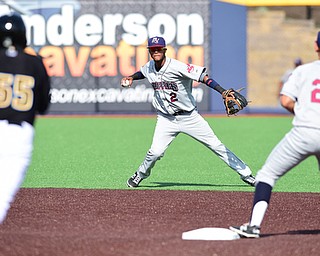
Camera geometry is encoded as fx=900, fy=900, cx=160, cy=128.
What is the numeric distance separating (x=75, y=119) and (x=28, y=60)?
59.2 feet

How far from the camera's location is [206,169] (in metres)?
13.2

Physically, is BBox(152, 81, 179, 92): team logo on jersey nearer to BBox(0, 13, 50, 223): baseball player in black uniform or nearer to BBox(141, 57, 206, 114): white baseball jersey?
BBox(141, 57, 206, 114): white baseball jersey

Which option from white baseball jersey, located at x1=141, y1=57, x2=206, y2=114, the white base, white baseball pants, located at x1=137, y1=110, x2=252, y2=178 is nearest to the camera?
the white base

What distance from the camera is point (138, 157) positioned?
1476 cm

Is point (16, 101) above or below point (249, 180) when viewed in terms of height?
above

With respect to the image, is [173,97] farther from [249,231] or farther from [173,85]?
[249,231]

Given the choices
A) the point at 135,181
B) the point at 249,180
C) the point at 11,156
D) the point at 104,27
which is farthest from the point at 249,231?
the point at 104,27

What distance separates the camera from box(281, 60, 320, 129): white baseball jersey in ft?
22.1

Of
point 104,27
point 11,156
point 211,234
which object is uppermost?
point 11,156

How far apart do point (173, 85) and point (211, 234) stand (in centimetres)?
358

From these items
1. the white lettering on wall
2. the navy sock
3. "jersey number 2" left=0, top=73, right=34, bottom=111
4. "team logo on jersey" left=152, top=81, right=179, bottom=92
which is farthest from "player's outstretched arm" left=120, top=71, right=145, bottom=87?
the white lettering on wall

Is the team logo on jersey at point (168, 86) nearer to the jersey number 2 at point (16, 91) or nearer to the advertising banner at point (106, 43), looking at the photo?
the jersey number 2 at point (16, 91)

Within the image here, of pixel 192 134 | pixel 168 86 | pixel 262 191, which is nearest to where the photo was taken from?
pixel 262 191

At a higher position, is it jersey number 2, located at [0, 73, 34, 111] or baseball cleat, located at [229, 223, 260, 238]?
jersey number 2, located at [0, 73, 34, 111]
